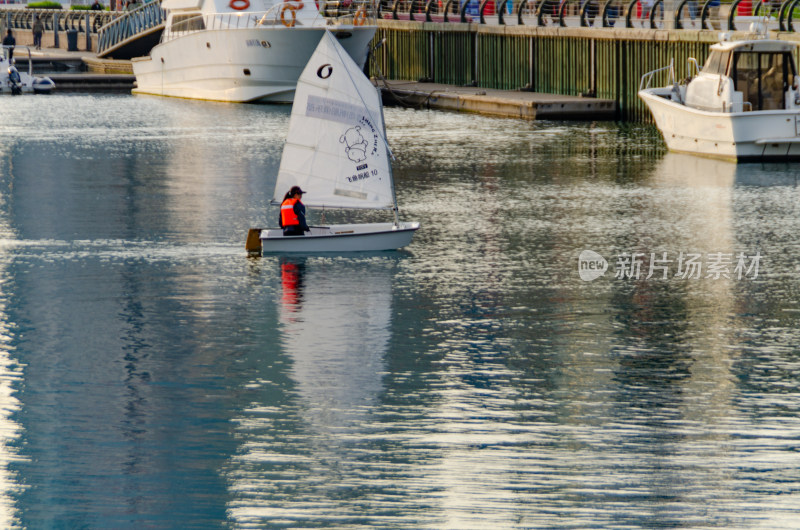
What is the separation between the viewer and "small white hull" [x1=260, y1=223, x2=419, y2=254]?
24.7 metres

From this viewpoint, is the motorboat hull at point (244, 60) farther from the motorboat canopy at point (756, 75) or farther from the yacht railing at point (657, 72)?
the motorboat canopy at point (756, 75)

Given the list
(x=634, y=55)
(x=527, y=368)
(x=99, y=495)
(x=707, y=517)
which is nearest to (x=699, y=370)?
(x=527, y=368)

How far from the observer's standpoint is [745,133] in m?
38.0

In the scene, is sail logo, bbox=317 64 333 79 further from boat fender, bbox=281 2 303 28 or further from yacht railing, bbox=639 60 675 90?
boat fender, bbox=281 2 303 28

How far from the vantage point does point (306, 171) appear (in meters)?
25.8

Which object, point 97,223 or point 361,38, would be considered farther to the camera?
point 361,38

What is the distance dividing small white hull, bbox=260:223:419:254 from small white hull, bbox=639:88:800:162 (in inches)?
634

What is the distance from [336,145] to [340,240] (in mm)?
2013

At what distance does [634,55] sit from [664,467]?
129 feet

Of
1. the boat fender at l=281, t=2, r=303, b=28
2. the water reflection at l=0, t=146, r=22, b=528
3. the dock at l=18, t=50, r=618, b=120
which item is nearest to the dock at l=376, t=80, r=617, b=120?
the dock at l=18, t=50, r=618, b=120

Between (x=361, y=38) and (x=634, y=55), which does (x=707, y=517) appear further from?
(x=361, y=38)

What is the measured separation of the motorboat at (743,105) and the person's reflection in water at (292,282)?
1814 centimetres

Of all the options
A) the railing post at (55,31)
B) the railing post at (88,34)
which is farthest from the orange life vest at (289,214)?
the railing post at (55,31)

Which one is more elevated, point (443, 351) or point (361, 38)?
point (361, 38)
